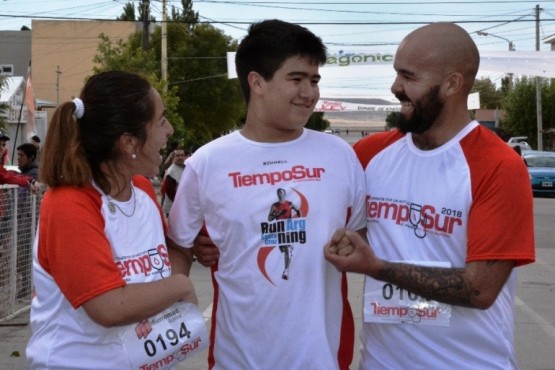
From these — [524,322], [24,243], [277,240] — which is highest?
[277,240]

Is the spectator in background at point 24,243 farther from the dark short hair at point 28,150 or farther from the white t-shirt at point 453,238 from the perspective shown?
the white t-shirt at point 453,238

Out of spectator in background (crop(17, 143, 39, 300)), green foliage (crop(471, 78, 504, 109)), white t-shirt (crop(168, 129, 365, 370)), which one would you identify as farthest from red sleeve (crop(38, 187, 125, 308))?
green foliage (crop(471, 78, 504, 109))

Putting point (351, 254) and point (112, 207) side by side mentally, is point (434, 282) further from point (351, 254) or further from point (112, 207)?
point (112, 207)

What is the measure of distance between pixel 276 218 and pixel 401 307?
53cm

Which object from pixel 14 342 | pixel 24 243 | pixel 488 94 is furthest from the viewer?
pixel 488 94

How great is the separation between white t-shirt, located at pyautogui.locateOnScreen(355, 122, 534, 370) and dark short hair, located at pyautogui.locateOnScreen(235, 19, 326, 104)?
55 centimetres

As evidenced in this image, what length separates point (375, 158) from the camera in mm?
3529

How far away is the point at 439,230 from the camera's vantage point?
324cm

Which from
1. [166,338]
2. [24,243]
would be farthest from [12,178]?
[166,338]

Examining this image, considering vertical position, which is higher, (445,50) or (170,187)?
(445,50)

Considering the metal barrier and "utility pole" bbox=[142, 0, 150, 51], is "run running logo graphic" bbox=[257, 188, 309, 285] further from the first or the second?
"utility pole" bbox=[142, 0, 150, 51]

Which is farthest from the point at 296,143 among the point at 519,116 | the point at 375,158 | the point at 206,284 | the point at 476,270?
the point at 519,116

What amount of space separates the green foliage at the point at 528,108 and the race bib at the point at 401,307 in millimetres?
64342

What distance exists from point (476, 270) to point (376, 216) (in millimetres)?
439
